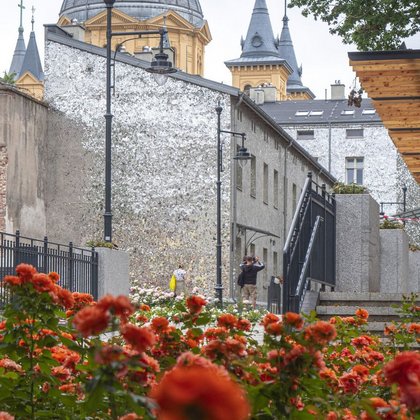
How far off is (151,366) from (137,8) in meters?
88.8

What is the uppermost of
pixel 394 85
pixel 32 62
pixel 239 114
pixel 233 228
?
pixel 32 62

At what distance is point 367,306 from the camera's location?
12.7m

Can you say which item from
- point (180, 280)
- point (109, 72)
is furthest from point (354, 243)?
point (180, 280)

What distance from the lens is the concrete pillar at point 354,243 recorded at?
1476 cm

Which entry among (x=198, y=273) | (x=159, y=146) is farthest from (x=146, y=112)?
(x=198, y=273)

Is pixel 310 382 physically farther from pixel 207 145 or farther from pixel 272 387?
pixel 207 145

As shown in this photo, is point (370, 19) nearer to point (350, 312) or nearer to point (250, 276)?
point (250, 276)

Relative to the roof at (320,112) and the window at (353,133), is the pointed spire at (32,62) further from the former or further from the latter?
the window at (353,133)

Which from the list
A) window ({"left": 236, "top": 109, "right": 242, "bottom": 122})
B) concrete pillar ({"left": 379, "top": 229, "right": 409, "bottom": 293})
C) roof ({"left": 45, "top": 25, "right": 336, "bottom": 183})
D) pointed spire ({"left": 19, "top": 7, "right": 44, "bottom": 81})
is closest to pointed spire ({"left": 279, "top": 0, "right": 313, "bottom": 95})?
pointed spire ({"left": 19, "top": 7, "right": 44, "bottom": 81})

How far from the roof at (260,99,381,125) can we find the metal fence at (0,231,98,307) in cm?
5508

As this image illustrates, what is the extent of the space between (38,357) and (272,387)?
1.50 metres

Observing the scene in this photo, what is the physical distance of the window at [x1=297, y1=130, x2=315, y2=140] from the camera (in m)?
78.2

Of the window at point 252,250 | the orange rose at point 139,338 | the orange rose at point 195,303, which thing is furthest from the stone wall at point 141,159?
the orange rose at point 139,338

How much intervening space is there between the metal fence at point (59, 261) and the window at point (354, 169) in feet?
176
